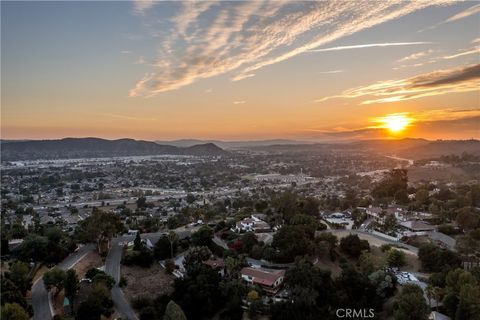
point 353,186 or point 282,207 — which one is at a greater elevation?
point 282,207

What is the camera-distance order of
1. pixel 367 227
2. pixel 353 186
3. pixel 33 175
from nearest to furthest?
pixel 367 227 < pixel 353 186 < pixel 33 175

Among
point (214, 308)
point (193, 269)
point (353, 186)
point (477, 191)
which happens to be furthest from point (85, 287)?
point (353, 186)

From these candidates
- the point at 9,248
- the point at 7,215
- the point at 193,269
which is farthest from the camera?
the point at 7,215

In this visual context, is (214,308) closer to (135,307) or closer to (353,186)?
(135,307)

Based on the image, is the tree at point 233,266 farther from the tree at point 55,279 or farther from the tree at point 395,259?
the tree at point 395,259

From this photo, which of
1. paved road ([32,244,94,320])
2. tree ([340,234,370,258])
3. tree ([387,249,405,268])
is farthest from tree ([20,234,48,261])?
tree ([387,249,405,268])

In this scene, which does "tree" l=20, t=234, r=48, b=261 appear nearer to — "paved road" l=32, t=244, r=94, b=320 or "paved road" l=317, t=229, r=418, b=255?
"paved road" l=32, t=244, r=94, b=320
